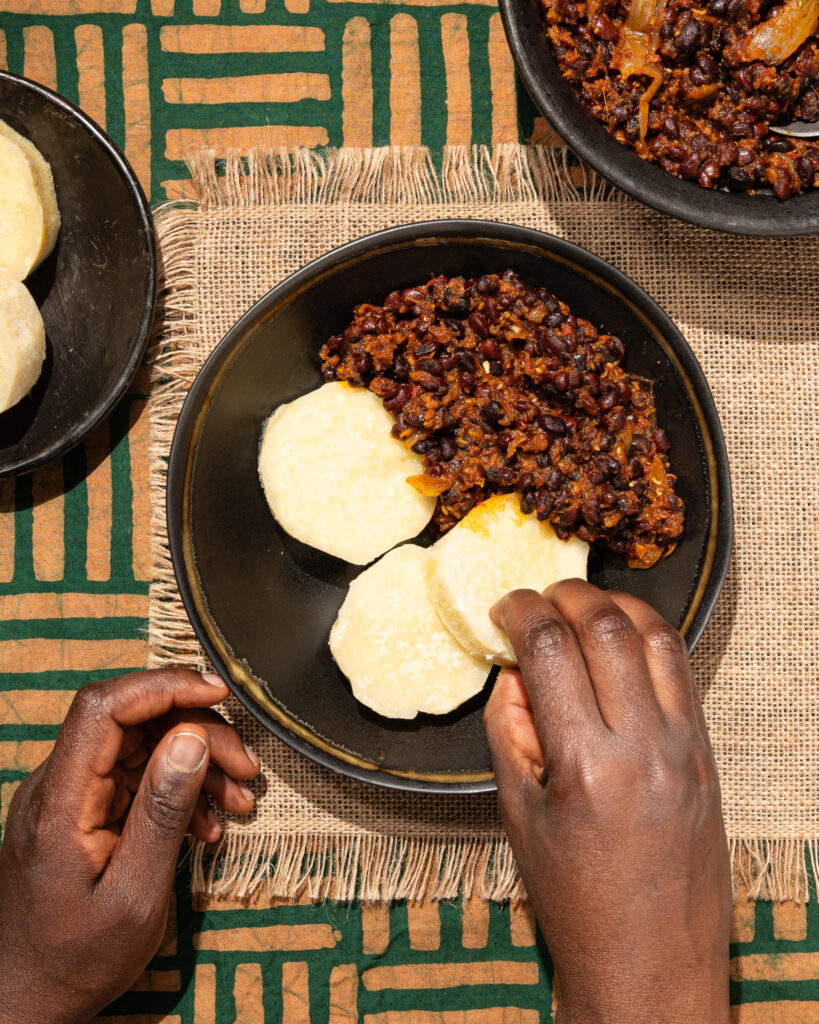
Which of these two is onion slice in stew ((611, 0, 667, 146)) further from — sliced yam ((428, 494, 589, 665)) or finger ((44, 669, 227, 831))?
finger ((44, 669, 227, 831))

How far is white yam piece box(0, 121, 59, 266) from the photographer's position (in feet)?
7.16

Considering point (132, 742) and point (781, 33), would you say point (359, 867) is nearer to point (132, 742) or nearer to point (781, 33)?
point (132, 742)

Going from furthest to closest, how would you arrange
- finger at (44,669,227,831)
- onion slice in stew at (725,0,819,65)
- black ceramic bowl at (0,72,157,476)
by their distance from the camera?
black ceramic bowl at (0,72,157,476), finger at (44,669,227,831), onion slice in stew at (725,0,819,65)

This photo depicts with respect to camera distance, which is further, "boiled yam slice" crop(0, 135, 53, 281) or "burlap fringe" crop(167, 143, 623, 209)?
"burlap fringe" crop(167, 143, 623, 209)

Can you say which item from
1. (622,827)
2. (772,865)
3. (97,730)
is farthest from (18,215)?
(772,865)

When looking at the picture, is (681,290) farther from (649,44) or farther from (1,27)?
(1,27)

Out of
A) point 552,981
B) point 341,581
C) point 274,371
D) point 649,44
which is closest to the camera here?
point 649,44

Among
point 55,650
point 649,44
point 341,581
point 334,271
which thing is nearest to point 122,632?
point 55,650

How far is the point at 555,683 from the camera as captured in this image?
1580 mm

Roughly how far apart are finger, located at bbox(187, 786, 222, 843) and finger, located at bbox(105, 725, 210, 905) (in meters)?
0.25

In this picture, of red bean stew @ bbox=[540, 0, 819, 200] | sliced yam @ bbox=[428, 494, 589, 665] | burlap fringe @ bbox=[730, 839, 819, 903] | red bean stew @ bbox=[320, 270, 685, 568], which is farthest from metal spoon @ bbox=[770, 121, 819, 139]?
burlap fringe @ bbox=[730, 839, 819, 903]

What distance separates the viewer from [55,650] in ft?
7.84

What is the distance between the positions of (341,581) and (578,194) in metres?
1.22

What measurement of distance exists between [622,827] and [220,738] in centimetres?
110
